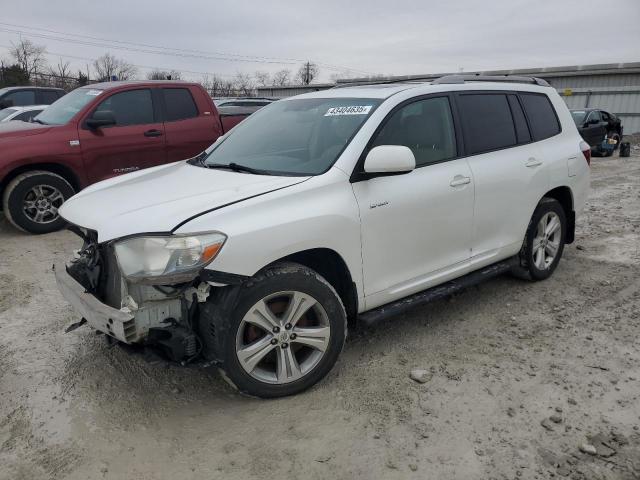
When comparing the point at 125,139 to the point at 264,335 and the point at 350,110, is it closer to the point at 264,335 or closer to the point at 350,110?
the point at 350,110

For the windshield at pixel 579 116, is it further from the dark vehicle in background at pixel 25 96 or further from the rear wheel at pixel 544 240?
the dark vehicle in background at pixel 25 96

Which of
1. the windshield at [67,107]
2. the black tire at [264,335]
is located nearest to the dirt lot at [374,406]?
the black tire at [264,335]

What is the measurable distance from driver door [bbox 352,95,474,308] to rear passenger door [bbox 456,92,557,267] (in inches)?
6.2

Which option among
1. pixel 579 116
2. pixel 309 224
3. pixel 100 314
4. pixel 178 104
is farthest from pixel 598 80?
pixel 100 314

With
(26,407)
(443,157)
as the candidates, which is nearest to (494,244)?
(443,157)

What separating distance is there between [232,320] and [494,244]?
2.43 m

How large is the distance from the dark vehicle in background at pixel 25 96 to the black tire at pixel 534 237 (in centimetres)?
1230

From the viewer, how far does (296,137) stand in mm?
3744

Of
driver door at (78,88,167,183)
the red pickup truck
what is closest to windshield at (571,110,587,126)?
the red pickup truck

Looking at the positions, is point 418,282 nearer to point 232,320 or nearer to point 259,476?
point 232,320

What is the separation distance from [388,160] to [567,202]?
9.07 feet

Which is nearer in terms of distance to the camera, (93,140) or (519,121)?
(519,121)

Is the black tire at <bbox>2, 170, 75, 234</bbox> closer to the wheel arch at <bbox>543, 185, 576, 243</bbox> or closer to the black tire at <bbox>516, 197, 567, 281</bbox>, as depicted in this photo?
the black tire at <bbox>516, 197, 567, 281</bbox>

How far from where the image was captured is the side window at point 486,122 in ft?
13.1
